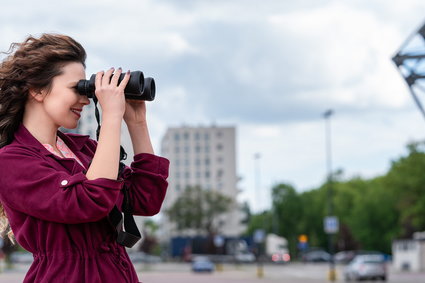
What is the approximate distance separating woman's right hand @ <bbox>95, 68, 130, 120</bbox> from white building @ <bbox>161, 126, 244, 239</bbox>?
481ft

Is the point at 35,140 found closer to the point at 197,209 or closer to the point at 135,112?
the point at 135,112

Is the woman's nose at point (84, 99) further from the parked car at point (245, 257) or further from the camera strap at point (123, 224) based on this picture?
the parked car at point (245, 257)

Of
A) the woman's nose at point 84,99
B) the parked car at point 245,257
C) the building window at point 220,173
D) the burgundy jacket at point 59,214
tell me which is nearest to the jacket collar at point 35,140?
the burgundy jacket at point 59,214

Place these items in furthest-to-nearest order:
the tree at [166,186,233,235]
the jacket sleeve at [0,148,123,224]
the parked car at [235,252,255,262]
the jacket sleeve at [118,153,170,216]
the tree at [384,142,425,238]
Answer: the tree at [166,186,233,235] → the parked car at [235,252,255,262] → the tree at [384,142,425,238] → the jacket sleeve at [118,153,170,216] → the jacket sleeve at [0,148,123,224]

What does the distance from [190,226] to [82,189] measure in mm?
106177

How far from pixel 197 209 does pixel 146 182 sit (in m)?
105

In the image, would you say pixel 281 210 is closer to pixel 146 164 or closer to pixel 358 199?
pixel 358 199

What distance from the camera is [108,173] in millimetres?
2209

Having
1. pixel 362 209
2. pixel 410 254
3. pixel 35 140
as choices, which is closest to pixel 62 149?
pixel 35 140

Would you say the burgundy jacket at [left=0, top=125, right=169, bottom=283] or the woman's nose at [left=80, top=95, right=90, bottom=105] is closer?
the burgundy jacket at [left=0, top=125, right=169, bottom=283]

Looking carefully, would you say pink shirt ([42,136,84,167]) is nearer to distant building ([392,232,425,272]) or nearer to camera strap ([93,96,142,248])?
camera strap ([93,96,142,248])

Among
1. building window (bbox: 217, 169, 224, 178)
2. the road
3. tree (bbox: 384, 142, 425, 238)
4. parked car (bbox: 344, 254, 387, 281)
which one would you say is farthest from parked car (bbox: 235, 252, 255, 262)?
building window (bbox: 217, 169, 224, 178)

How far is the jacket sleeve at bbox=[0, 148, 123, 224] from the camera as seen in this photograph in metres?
2.14

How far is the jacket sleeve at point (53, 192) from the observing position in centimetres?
214
